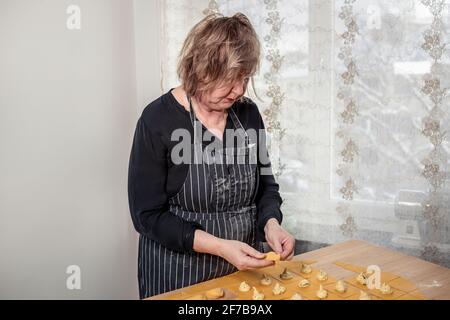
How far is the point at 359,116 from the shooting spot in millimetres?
2109

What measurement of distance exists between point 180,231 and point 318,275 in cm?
43

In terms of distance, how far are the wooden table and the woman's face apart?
0.55 meters

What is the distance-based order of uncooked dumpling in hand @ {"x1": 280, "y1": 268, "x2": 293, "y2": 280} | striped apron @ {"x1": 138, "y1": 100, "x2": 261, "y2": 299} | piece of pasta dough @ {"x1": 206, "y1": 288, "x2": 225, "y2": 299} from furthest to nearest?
striped apron @ {"x1": 138, "y1": 100, "x2": 261, "y2": 299}
uncooked dumpling in hand @ {"x1": 280, "y1": 268, "x2": 293, "y2": 280}
piece of pasta dough @ {"x1": 206, "y1": 288, "x2": 225, "y2": 299}

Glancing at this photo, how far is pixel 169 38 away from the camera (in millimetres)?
2564

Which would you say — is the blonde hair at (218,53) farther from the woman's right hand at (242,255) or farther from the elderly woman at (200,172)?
the woman's right hand at (242,255)

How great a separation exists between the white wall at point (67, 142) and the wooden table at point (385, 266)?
3.16 feet

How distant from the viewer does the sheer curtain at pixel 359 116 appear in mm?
1952

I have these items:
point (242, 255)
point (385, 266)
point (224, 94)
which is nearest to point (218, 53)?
point (224, 94)

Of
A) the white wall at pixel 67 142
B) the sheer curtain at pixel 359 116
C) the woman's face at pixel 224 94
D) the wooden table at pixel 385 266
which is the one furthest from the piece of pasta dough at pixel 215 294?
the white wall at pixel 67 142

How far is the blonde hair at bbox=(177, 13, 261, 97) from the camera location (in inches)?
54.5

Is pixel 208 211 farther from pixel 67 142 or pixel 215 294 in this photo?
pixel 67 142

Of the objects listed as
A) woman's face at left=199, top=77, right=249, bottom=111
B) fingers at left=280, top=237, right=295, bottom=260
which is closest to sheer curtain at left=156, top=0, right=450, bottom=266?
woman's face at left=199, top=77, right=249, bottom=111

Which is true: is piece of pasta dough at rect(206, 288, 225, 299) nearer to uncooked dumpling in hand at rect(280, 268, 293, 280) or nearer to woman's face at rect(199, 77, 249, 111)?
uncooked dumpling in hand at rect(280, 268, 293, 280)

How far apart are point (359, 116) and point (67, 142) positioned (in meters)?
1.35
